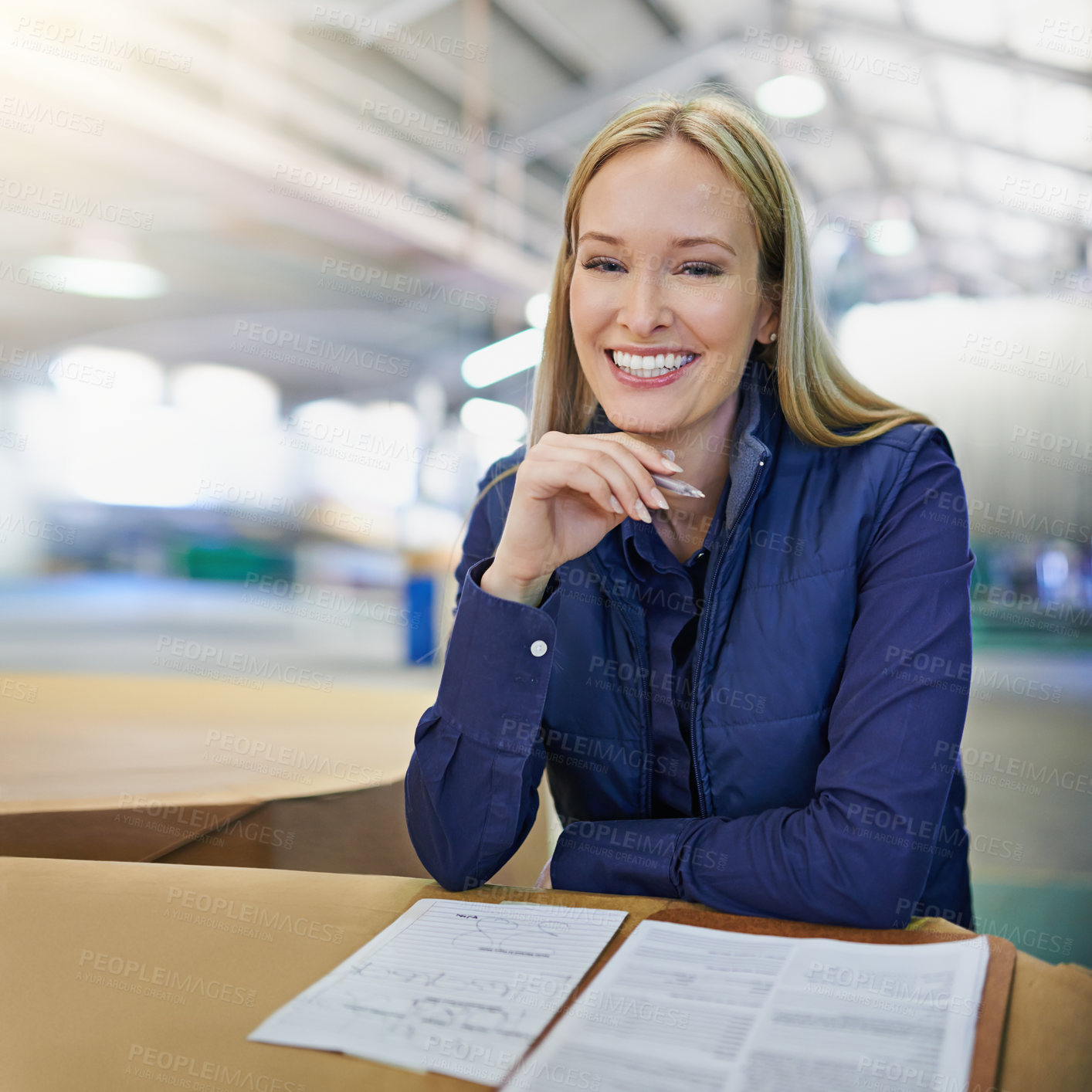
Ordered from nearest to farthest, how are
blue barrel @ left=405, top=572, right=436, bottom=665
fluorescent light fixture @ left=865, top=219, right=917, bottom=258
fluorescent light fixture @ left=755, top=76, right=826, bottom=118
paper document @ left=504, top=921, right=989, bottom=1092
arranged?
1. paper document @ left=504, top=921, right=989, bottom=1092
2. fluorescent light fixture @ left=755, top=76, right=826, bottom=118
3. blue barrel @ left=405, top=572, right=436, bottom=665
4. fluorescent light fixture @ left=865, top=219, right=917, bottom=258

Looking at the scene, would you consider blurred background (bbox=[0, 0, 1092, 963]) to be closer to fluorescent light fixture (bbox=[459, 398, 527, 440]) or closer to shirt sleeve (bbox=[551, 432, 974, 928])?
fluorescent light fixture (bbox=[459, 398, 527, 440])

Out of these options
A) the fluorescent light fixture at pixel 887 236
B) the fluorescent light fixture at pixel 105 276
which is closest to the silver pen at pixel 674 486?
the fluorescent light fixture at pixel 105 276

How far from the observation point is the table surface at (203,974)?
0.55 meters

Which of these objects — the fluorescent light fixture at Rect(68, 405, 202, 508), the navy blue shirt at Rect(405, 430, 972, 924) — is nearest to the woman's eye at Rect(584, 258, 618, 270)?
the navy blue shirt at Rect(405, 430, 972, 924)

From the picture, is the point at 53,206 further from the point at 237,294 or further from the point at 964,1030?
the point at 964,1030

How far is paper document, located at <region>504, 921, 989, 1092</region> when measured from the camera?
522 mm

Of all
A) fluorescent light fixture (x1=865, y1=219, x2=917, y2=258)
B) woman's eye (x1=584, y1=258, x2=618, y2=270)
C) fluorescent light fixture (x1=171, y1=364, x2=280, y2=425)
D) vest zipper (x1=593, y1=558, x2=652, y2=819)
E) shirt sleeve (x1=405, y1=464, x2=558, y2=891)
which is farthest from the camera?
fluorescent light fixture (x1=865, y1=219, x2=917, y2=258)

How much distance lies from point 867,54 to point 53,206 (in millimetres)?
5792

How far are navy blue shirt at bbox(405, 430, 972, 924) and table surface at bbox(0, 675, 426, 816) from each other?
282 mm

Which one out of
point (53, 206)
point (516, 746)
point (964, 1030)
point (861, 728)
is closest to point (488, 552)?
point (516, 746)

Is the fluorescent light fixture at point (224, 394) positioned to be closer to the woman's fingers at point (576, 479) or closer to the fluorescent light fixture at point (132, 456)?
the fluorescent light fixture at point (132, 456)

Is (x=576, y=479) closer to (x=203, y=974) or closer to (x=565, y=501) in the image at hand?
(x=565, y=501)

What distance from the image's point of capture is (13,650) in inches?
247

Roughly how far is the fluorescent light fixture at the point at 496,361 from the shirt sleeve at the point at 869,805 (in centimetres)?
644
